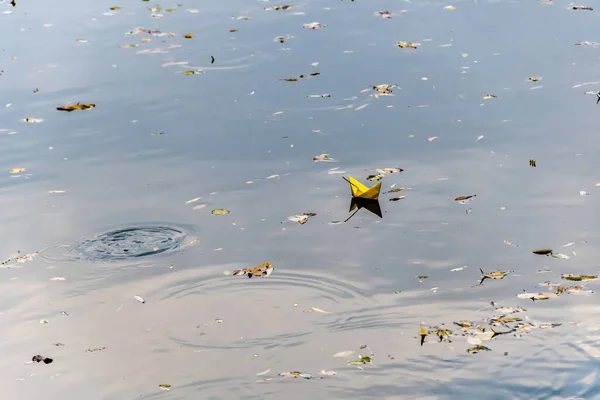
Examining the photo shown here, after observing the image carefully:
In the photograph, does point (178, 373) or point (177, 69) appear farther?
point (177, 69)

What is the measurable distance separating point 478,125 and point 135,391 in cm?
597

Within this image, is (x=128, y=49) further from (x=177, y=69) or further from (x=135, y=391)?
(x=135, y=391)

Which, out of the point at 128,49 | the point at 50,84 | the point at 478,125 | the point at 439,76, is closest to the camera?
the point at 478,125

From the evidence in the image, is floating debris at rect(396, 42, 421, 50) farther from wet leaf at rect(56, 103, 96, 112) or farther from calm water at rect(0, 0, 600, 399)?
wet leaf at rect(56, 103, 96, 112)

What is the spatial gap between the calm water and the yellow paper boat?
0.15m

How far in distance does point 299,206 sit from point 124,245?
1.74m

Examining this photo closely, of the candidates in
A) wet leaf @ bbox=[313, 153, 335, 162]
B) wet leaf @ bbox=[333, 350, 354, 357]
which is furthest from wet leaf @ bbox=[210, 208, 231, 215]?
wet leaf @ bbox=[333, 350, 354, 357]

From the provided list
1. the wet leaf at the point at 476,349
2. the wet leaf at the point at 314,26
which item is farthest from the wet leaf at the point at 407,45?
the wet leaf at the point at 476,349

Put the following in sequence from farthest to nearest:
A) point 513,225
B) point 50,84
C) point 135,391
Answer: point 50,84 → point 513,225 → point 135,391

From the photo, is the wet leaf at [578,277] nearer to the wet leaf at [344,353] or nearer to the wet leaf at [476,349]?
the wet leaf at [476,349]

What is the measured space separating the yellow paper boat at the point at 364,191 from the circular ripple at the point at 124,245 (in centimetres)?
178

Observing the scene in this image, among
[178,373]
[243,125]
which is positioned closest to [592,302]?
[178,373]

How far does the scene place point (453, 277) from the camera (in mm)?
7484

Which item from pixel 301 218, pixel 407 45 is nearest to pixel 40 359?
pixel 301 218
